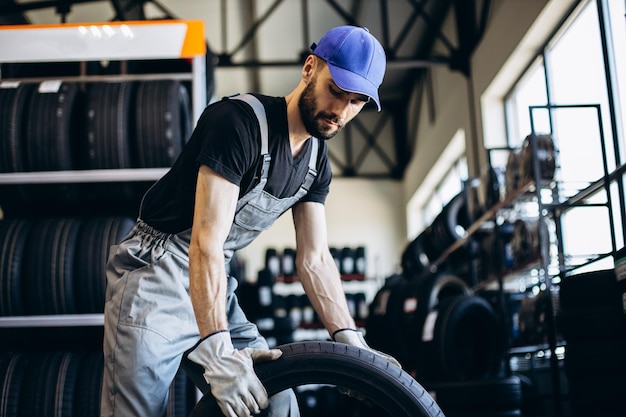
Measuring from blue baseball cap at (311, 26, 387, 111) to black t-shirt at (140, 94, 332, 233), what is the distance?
0.70ft

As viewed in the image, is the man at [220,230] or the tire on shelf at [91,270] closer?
the man at [220,230]

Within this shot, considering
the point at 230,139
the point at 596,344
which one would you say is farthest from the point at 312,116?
the point at 596,344

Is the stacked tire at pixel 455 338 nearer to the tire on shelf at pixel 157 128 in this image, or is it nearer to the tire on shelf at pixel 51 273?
the tire on shelf at pixel 157 128

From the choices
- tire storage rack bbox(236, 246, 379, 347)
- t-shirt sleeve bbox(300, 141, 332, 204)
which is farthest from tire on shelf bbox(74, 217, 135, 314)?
tire storage rack bbox(236, 246, 379, 347)

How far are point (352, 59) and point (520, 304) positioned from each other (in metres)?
4.47

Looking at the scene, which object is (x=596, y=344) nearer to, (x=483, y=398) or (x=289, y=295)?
(x=483, y=398)

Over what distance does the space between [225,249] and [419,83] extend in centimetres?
986

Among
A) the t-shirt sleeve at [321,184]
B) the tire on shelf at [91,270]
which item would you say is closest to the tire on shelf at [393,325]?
the tire on shelf at [91,270]

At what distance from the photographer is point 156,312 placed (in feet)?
6.67

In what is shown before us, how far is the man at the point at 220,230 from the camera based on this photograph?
1829 millimetres

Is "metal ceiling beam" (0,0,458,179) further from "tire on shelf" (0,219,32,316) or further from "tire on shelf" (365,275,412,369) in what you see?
"tire on shelf" (0,219,32,316)

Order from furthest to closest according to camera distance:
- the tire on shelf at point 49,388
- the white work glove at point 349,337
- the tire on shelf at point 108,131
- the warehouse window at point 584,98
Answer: the warehouse window at point 584,98
the tire on shelf at point 108,131
the tire on shelf at point 49,388
the white work glove at point 349,337

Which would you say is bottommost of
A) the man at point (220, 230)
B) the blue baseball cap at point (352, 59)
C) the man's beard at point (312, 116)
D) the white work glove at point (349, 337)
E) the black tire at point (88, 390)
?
the black tire at point (88, 390)

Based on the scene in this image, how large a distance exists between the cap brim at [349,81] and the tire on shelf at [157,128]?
173 cm
